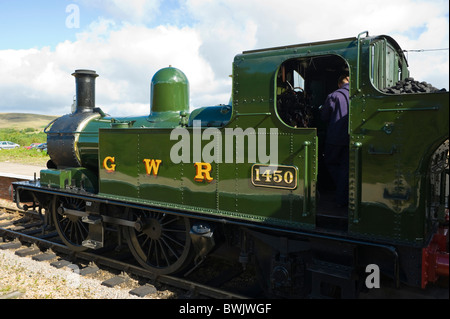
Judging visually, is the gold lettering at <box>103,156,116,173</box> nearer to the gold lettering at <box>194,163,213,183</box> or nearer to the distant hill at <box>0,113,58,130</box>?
the gold lettering at <box>194,163,213,183</box>

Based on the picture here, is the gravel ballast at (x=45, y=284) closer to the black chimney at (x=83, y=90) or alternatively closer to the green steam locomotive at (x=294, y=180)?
the green steam locomotive at (x=294, y=180)

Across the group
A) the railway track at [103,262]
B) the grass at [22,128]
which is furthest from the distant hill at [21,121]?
the railway track at [103,262]

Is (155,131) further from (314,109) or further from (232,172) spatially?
(314,109)

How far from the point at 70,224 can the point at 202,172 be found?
4.09 metres

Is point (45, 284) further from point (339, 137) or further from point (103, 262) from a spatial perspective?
point (339, 137)

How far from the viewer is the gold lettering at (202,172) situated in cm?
516

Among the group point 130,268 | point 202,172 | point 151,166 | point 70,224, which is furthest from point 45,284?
point 202,172

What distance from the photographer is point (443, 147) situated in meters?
4.62

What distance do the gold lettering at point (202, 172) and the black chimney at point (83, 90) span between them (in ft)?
13.5

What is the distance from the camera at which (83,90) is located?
8242mm
